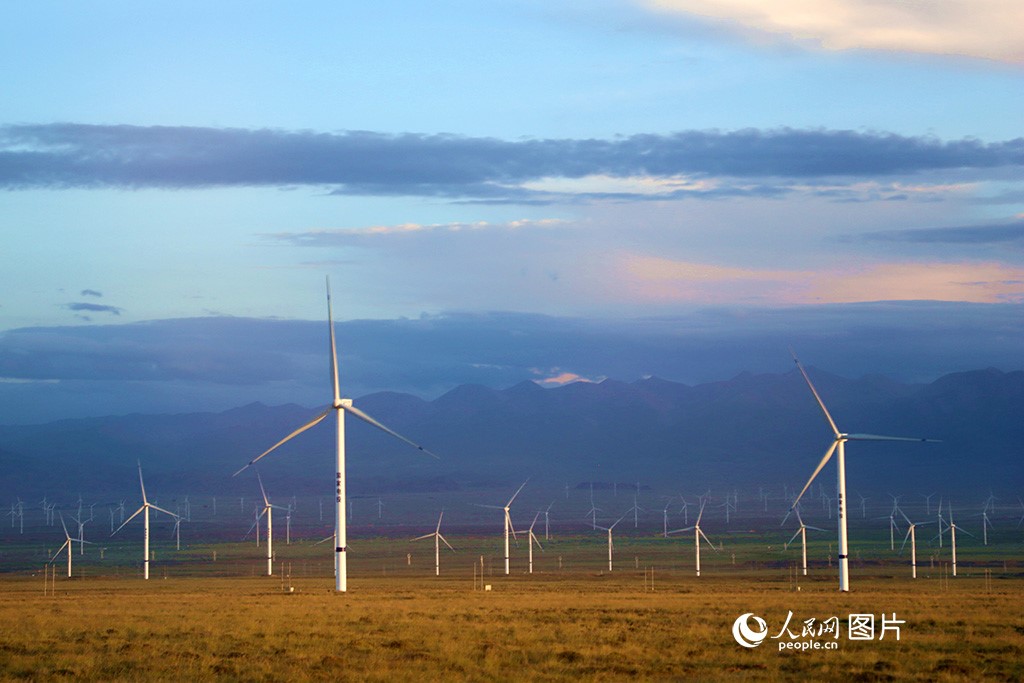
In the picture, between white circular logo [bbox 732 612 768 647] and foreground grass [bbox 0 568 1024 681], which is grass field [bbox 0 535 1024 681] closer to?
foreground grass [bbox 0 568 1024 681]

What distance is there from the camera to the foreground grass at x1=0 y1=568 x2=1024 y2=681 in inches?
1423

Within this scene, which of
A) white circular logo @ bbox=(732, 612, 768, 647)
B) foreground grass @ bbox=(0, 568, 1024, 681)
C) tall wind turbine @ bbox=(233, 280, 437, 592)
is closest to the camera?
foreground grass @ bbox=(0, 568, 1024, 681)

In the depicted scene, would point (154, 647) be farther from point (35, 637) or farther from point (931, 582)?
point (931, 582)

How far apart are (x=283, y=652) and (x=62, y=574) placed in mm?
98011

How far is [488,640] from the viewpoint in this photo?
43.4 meters

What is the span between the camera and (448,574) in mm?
123312

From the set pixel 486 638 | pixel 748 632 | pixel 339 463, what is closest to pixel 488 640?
pixel 486 638

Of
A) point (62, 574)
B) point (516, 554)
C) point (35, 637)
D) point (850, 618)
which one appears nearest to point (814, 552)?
point (516, 554)

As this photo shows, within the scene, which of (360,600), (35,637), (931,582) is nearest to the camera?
(35,637)

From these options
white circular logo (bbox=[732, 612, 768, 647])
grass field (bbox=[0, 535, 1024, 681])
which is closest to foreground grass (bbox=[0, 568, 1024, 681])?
grass field (bbox=[0, 535, 1024, 681])

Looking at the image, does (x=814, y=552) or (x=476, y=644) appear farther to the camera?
(x=814, y=552)

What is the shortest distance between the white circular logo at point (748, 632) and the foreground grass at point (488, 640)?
1.30 feet

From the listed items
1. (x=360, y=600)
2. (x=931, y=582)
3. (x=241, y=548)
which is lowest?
(x=241, y=548)

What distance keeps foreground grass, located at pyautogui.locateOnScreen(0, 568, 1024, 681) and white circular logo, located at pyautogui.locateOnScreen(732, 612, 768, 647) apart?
1.30ft
